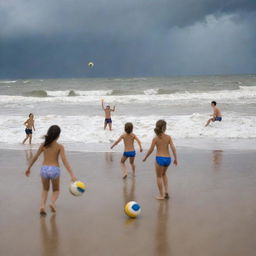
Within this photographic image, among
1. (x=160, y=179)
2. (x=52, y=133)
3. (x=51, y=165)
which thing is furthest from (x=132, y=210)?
(x=52, y=133)

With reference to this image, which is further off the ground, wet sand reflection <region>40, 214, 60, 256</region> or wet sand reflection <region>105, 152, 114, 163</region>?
wet sand reflection <region>105, 152, 114, 163</region>

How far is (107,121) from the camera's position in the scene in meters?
14.5

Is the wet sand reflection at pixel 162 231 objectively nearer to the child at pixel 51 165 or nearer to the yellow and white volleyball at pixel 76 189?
the yellow and white volleyball at pixel 76 189

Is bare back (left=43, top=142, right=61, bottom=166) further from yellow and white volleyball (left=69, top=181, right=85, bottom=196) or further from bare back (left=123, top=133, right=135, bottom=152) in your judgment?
bare back (left=123, top=133, right=135, bottom=152)

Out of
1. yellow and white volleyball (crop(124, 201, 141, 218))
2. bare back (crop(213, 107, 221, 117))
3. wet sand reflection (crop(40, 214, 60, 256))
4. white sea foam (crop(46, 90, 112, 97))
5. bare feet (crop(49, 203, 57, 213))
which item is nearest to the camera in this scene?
wet sand reflection (crop(40, 214, 60, 256))

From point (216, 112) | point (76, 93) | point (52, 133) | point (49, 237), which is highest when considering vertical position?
point (76, 93)

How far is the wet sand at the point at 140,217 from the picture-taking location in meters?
4.08

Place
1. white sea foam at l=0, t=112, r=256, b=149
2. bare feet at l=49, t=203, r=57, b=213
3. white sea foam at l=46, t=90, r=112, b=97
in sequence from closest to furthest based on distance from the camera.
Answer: bare feet at l=49, t=203, r=57, b=213 → white sea foam at l=0, t=112, r=256, b=149 → white sea foam at l=46, t=90, r=112, b=97

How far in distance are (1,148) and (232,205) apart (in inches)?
307

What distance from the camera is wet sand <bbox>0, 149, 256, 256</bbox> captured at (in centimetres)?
408

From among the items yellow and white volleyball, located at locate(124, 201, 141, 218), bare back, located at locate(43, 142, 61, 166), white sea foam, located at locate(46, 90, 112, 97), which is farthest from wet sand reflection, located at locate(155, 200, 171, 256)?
white sea foam, located at locate(46, 90, 112, 97)

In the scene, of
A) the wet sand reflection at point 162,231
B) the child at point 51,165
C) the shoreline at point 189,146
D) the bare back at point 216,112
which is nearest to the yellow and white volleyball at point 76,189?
the child at point 51,165

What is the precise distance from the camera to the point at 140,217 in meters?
5.03

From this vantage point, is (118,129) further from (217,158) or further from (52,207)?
(52,207)
